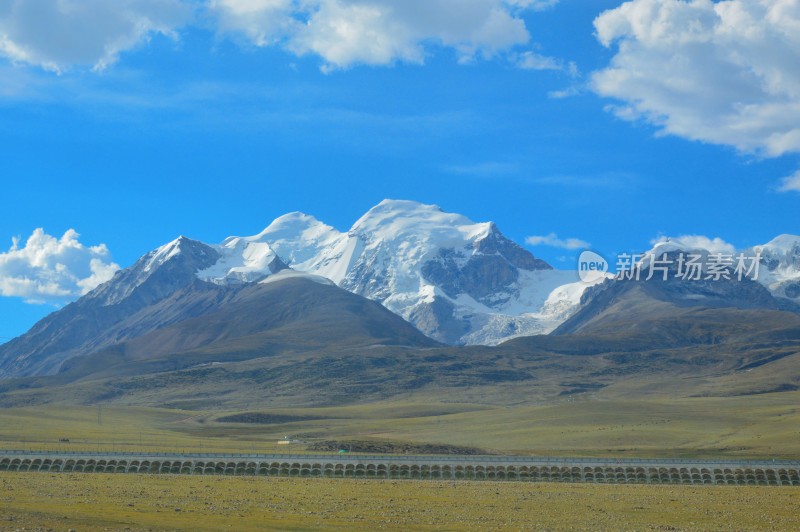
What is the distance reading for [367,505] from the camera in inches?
3499

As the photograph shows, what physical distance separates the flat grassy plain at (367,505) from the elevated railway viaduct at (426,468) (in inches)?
341

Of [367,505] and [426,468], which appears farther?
[426,468]

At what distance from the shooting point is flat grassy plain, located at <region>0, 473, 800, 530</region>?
73.5 metres

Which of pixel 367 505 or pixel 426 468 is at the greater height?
pixel 426 468

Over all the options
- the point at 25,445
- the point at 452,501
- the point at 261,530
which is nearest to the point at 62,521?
the point at 261,530

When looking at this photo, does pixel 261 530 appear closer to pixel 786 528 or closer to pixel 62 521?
pixel 62 521

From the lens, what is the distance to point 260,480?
116m

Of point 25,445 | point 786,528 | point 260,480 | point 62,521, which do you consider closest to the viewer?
point 62,521

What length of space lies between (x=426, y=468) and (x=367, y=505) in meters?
44.0

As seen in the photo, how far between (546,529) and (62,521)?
1229 inches

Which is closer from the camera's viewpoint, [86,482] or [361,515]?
[361,515]

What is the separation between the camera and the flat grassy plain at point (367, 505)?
7350 centimetres

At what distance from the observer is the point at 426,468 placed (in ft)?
434

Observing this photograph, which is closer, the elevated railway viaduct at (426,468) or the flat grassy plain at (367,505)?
the flat grassy plain at (367,505)
